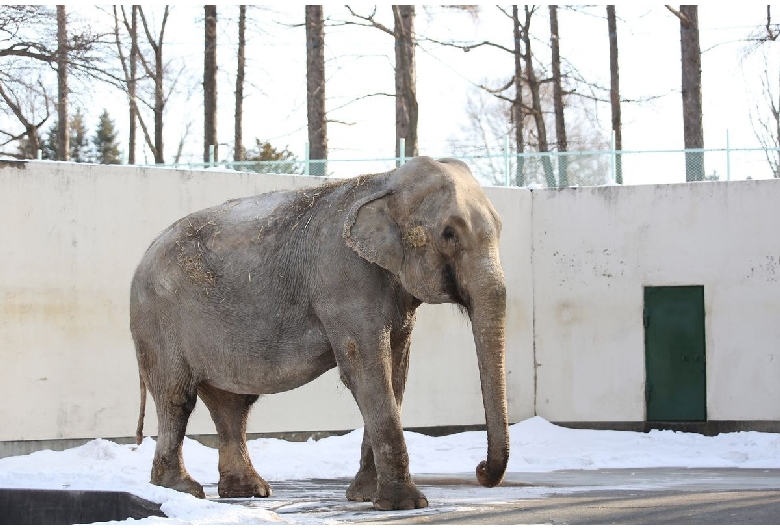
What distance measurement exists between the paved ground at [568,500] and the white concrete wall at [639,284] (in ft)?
14.5

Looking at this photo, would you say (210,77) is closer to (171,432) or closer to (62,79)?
(62,79)

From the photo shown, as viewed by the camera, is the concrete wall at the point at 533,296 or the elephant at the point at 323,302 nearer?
the elephant at the point at 323,302

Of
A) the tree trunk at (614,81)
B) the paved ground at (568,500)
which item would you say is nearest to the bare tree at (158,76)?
the tree trunk at (614,81)

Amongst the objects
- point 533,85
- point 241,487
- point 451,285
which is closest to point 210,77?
point 533,85

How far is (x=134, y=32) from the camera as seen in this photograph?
3469cm

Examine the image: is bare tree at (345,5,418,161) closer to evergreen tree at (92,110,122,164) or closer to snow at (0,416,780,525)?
snow at (0,416,780,525)

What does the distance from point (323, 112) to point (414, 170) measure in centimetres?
1561

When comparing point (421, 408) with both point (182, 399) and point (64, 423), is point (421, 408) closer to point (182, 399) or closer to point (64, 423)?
point (64, 423)

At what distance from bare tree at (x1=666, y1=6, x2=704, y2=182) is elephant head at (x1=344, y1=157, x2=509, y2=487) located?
1646cm

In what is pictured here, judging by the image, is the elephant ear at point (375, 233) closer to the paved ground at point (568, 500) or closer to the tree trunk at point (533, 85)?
the paved ground at point (568, 500)

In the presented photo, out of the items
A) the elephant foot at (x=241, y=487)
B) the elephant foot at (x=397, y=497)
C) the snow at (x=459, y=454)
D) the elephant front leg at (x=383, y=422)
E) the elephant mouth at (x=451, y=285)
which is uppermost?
the elephant mouth at (x=451, y=285)

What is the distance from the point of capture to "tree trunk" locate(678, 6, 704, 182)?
84.1 ft

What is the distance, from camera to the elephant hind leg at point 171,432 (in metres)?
11.0

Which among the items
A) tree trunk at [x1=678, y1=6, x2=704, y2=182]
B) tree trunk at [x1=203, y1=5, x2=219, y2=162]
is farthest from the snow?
tree trunk at [x1=203, y1=5, x2=219, y2=162]
